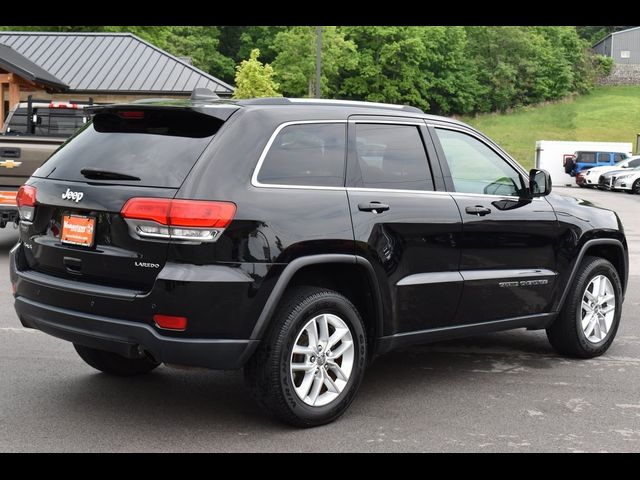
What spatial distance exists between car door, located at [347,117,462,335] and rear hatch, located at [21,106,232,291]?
0.99 meters

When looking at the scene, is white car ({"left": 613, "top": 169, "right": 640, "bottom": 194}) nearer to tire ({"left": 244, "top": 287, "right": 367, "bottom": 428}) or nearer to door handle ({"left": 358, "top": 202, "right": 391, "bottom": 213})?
door handle ({"left": 358, "top": 202, "right": 391, "bottom": 213})

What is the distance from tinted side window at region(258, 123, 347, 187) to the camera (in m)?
4.92

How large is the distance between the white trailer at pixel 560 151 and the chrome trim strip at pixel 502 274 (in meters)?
43.0

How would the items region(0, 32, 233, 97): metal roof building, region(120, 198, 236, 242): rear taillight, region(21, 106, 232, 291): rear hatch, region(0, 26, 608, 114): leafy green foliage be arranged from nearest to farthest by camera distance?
region(120, 198, 236, 242): rear taillight → region(21, 106, 232, 291): rear hatch → region(0, 32, 233, 97): metal roof building → region(0, 26, 608, 114): leafy green foliage

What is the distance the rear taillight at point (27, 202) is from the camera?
520cm

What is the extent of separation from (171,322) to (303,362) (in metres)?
0.82

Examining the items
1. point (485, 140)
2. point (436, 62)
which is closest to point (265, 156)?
point (485, 140)

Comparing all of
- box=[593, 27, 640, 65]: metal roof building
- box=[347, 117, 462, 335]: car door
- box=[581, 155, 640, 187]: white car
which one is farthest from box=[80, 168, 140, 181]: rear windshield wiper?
box=[593, 27, 640, 65]: metal roof building

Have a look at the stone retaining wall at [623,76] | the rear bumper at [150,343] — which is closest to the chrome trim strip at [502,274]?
the rear bumper at [150,343]

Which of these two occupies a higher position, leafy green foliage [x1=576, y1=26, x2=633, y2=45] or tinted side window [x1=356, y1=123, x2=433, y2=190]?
leafy green foliage [x1=576, y1=26, x2=633, y2=45]
